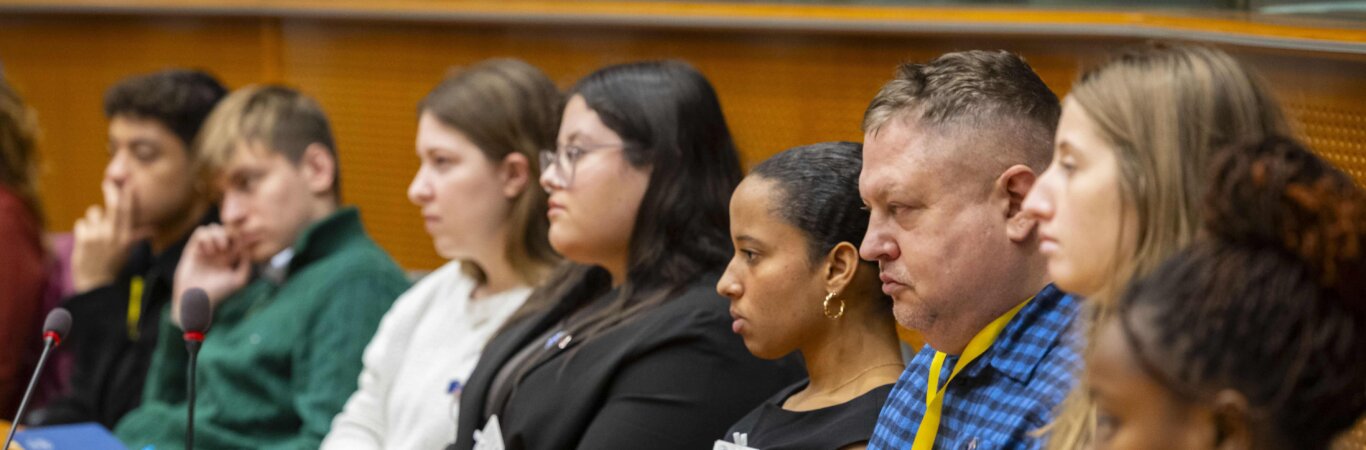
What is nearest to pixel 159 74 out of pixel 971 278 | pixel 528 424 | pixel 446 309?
pixel 446 309

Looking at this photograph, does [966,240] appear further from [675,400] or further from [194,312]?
[194,312]

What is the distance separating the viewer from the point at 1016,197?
6.13 ft

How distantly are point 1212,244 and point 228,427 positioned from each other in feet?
8.48

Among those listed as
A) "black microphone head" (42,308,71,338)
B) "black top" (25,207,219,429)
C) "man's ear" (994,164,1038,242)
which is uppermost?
"man's ear" (994,164,1038,242)

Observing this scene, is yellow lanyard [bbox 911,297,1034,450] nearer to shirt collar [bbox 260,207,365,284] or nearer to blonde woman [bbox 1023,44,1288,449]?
blonde woman [bbox 1023,44,1288,449]

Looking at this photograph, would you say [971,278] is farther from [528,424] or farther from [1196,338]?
[528,424]

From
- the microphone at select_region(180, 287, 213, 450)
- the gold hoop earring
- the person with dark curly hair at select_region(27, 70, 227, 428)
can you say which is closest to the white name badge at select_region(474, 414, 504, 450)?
the microphone at select_region(180, 287, 213, 450)

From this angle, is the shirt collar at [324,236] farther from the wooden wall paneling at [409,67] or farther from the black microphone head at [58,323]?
the black microphone head at [58,323]

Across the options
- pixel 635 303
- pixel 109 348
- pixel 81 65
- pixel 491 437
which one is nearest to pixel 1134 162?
pixel 635 303

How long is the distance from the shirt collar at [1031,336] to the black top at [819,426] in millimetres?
250

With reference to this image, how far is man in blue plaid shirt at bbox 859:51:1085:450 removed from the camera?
1822 mm

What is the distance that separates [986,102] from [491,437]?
114cm

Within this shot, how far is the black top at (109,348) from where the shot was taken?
3.97 m

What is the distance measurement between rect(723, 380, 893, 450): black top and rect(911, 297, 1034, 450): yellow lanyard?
6.2 inches
